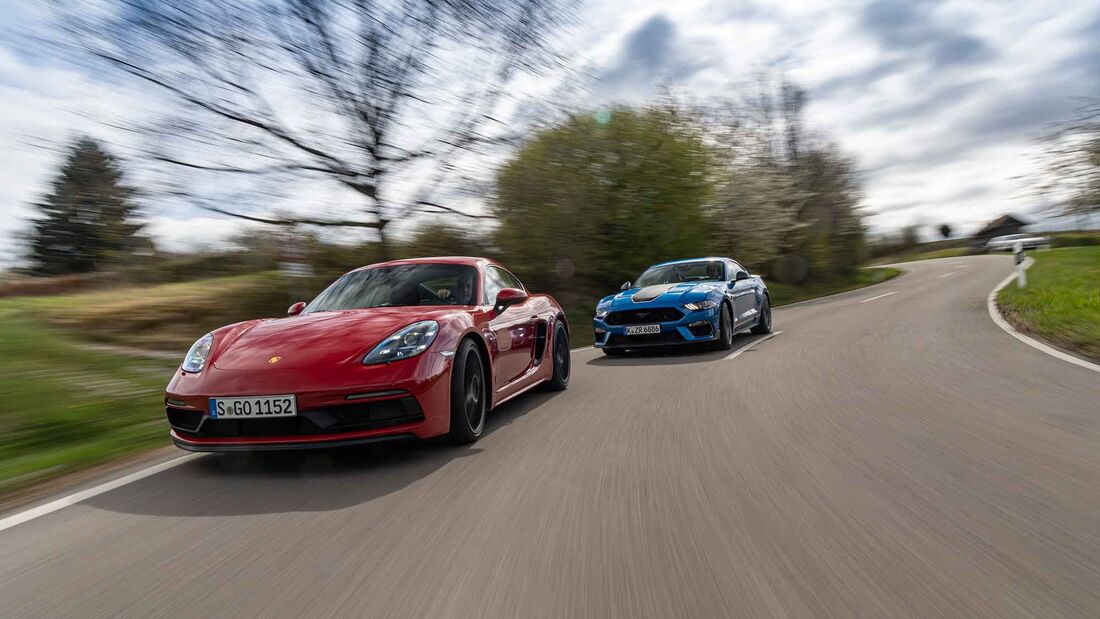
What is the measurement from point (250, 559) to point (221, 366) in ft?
6.05

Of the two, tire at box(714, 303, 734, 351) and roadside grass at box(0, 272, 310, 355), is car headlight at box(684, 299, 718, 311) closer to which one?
tire at box(714, 303, 734, 351)

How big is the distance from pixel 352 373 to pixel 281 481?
0.68 meters

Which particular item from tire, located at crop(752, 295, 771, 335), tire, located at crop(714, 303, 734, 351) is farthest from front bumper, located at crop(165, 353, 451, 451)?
tire, located at crop(752, 295, 771, 335)

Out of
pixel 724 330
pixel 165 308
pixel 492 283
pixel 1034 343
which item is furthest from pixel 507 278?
pixel 165 308

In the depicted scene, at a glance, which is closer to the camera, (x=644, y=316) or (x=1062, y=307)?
(x=644, y=316)

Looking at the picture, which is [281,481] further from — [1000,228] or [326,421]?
[1000,228]

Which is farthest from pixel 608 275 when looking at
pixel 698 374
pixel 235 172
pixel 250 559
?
pixel 250 559

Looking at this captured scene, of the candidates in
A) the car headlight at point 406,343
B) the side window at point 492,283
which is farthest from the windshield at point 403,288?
the car headlight at point 406,343

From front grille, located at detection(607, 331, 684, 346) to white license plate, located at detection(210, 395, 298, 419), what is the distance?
6876mm

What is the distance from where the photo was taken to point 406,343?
4.81m

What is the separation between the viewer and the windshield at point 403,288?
19.5 ft

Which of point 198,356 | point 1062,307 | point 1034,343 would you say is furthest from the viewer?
point 1062,307

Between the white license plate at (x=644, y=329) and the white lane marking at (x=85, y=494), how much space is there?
650cm

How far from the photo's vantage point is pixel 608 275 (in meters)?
24.2
